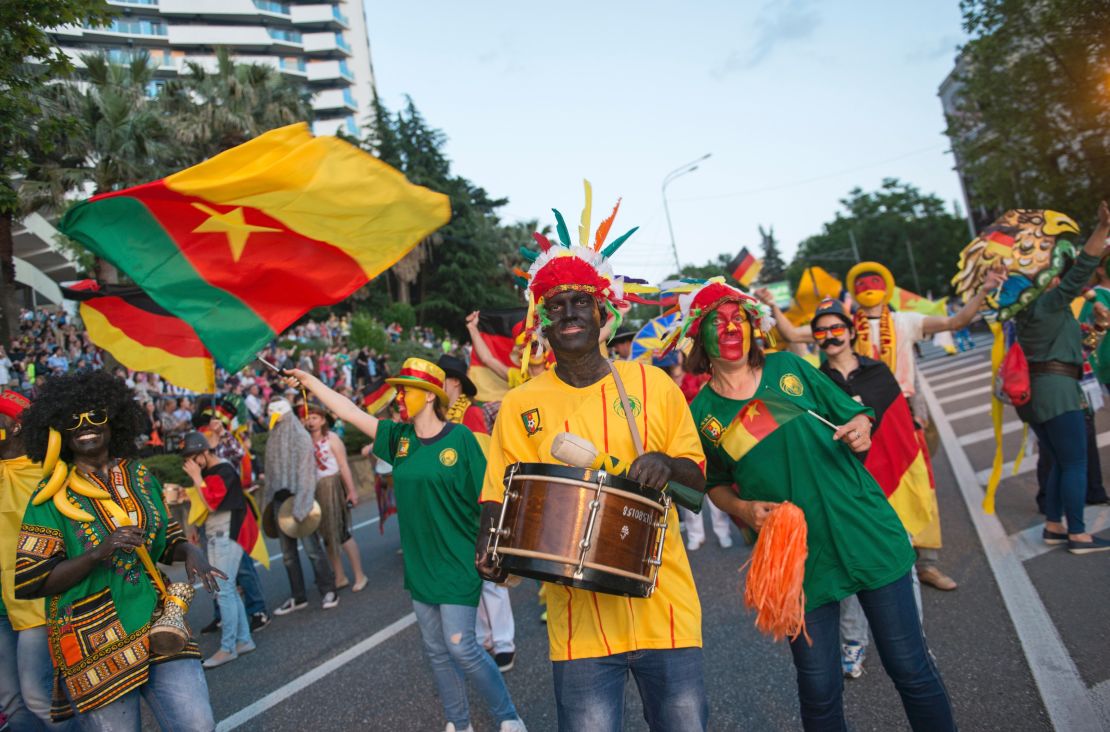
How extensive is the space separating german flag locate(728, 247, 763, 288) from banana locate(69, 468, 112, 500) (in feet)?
14.8

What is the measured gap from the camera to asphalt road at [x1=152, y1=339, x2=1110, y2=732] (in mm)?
3934

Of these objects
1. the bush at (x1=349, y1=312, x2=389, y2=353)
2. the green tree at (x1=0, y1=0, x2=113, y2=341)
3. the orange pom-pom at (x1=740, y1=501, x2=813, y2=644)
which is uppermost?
the green tree at (x1=0, y1=0, x2=113, y2=341)

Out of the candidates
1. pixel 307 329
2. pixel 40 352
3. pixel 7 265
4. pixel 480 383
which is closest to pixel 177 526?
pixel 480 383

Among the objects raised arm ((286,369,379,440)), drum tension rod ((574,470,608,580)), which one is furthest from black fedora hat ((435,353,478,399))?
drum tension rod ((574,470,608,580))

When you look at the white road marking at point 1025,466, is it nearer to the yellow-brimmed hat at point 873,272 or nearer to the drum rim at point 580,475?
the yellow-brimmed hat at point 873,272

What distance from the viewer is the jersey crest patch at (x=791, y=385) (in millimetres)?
3340

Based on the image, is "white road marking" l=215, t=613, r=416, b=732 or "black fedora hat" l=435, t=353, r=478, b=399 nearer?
"white road marking" l=215, t=613, r=416, b=732

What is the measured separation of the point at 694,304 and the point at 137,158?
79.7 ft

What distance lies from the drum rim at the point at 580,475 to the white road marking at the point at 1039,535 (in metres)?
4.66

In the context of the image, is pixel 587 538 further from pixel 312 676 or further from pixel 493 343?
pixel 493 343

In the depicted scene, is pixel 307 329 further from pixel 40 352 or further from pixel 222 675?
pixel 222 675

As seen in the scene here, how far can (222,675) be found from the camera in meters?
6.06

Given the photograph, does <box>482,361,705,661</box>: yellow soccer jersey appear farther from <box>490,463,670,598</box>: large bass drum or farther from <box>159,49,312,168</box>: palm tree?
<box>159,49,312,168</box>: palm tree

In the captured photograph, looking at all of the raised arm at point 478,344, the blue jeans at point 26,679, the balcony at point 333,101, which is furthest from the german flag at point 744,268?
the balcony at point 333,101
